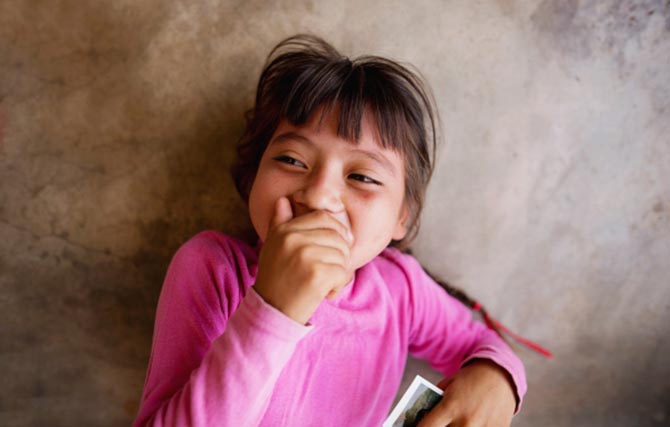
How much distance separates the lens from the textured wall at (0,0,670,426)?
1263 millimetres

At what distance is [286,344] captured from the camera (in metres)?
0.86

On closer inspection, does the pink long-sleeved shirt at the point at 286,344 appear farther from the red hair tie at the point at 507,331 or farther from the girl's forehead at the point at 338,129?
the girl's forehead at the point at 338,129

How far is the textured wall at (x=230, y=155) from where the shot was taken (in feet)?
4.14

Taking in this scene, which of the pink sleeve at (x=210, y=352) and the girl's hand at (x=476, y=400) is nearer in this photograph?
the pink sleeve at (x=210, y=352)

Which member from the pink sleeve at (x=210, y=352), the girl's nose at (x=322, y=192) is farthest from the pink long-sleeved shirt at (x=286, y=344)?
the girl's nose at (x=322, y=192)

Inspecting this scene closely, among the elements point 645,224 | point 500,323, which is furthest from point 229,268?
point 645,224

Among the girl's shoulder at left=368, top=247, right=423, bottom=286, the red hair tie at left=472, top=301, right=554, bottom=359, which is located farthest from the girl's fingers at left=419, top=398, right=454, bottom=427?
the red hair tie at left=472, top=301, right=554, bottom=359

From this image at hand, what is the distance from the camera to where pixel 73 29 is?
4.02 feet

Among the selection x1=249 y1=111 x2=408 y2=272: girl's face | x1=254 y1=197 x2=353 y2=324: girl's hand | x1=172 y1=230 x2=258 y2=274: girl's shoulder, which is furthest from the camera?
x1=172 y1=230 x2=258 y2=274: girl's shoulder

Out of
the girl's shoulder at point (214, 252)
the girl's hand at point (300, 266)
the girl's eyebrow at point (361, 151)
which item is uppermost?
the girl's eyebrow at point (361, 151)

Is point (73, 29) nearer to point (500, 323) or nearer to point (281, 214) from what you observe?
point (281, 214)

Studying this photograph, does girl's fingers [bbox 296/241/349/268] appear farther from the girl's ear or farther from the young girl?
the girl's ear

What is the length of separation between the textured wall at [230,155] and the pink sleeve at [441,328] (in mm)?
138

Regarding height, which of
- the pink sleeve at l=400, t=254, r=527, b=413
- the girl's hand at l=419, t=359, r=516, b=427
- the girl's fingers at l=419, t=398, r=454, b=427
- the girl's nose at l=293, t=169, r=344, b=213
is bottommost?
the girl's fingers at l=419, t=398, r=454, b=427
